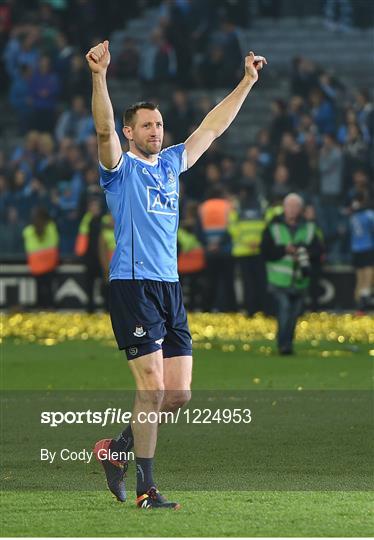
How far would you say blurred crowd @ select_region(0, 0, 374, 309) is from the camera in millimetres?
27266

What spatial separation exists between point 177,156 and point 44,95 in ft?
73.9

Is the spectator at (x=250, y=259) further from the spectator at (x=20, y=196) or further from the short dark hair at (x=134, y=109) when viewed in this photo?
the short dark hair at (x=134, y=109)

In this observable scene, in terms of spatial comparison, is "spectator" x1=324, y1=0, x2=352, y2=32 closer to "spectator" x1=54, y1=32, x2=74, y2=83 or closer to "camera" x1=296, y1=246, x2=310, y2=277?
"spectator" x1=54, y1=32, x2=74, y2=83

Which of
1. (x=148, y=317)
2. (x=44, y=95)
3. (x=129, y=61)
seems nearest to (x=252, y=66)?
(x=148, y=317)

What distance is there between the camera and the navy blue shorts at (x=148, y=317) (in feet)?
27.4

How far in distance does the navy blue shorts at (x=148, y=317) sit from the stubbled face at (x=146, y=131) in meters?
0.76

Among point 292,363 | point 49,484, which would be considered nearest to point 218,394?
point 292,363

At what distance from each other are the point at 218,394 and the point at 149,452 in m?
5.80

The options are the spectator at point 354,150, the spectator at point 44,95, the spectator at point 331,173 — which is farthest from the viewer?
the spectator at point 44,95

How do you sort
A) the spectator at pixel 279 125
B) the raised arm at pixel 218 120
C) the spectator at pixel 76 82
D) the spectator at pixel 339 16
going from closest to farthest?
1. the raised arm at pixel 218 120
2. the spectator at pixel 279 125
3. the spectator at pixel 76 82
4. the spectator at pixel 339 16

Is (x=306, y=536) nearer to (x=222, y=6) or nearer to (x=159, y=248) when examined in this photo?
(x=159, y=248)

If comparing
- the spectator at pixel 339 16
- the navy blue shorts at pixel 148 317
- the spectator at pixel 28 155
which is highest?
the spectator at pixel 339 16

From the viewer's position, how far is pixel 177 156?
8875 mm

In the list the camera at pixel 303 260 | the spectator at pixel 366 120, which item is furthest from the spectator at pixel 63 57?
the camera at pixel 303 260
